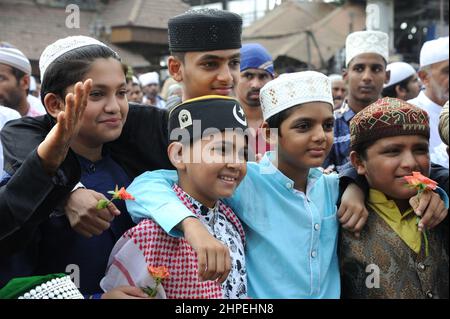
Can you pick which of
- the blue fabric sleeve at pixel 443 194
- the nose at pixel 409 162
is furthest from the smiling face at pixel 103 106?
the blue fabric sleeve at pixel 443 194

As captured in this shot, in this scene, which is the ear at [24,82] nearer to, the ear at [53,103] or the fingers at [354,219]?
the ear at [53,103]

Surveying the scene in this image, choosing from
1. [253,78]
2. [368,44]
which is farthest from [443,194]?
[368,44]

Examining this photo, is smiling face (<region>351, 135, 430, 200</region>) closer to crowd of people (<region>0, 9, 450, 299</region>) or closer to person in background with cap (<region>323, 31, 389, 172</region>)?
Result: crowd of people (<region>0, 9, 450, 299</region>)

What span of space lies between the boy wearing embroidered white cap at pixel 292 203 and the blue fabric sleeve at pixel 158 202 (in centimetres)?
A: 2

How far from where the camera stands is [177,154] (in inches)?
99.6

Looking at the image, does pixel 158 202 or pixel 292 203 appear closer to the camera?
pixel 158 202

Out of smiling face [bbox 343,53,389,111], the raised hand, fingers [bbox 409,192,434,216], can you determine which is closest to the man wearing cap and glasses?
the raised hand

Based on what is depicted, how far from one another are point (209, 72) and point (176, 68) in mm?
211

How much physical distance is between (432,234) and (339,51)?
48.1 ft

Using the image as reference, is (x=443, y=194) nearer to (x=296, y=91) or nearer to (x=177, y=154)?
(x=296, y=91)

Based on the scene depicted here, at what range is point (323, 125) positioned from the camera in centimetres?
276

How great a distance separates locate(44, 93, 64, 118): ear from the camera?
248cm
